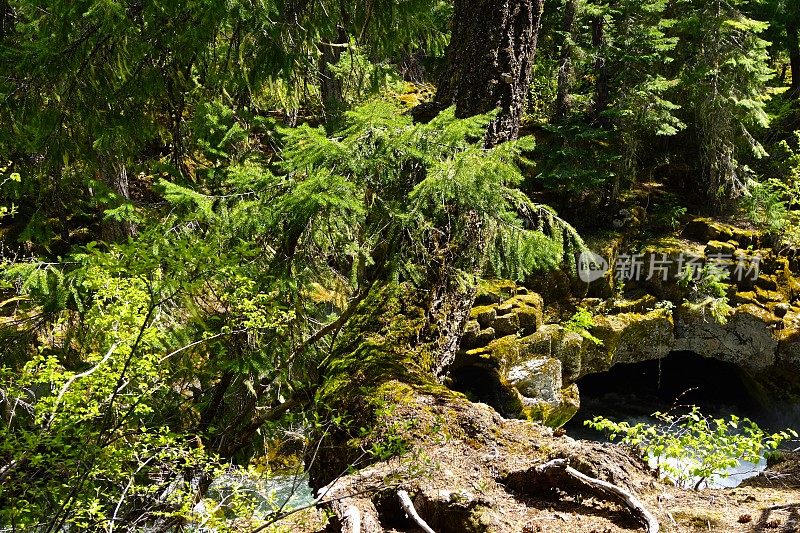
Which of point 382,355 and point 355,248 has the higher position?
point 355,248

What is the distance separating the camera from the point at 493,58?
4.27 metres

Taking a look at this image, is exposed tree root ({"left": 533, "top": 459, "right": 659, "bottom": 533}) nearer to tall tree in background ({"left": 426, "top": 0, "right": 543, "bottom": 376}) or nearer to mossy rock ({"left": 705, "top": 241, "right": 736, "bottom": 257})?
tall tree in background ({"left": 426, "top": 0, "right": 543, "bottom": 376})

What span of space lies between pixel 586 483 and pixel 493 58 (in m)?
2.97

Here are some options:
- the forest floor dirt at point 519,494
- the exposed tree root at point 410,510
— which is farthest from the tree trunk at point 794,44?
the exposed tree root at point 410,510

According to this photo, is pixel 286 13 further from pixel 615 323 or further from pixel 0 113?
pixel 615 323

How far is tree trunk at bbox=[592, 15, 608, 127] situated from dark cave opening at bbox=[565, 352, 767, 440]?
5.14 meters

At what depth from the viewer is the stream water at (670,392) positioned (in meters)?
11.3

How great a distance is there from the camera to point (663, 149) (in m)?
12.6

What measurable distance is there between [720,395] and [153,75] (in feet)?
40.2

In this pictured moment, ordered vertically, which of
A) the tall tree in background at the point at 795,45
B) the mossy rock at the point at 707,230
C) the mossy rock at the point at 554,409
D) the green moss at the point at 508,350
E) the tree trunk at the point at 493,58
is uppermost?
the tall tree in background at the point at 795,45

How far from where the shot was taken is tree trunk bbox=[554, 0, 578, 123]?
10.7m

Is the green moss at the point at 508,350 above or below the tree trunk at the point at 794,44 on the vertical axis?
below

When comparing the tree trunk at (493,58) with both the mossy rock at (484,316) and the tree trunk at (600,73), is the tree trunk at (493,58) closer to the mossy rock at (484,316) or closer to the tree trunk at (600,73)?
the mossy rock at (484,316)

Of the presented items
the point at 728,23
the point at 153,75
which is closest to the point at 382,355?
the point at 153,75
